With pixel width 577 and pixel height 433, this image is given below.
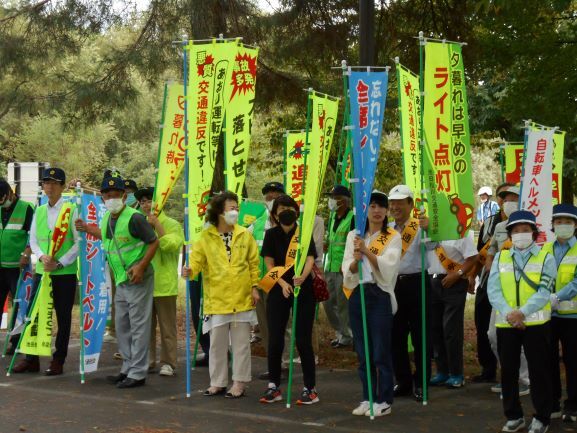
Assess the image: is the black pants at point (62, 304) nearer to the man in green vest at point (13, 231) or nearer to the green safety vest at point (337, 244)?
the man in green vest at point (13, 231)

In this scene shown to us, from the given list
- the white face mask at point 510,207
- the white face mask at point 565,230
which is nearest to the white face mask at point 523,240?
the white face mask at point 565,230

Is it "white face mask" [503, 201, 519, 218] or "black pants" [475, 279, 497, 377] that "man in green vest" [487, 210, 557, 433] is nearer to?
"white face mask" [503, 201, 519, 218]

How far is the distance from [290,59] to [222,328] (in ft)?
21.3

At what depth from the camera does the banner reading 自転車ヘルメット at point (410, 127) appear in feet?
30.4

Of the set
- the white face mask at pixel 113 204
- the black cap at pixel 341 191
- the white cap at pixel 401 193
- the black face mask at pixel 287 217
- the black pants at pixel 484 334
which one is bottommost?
the black pants at pixel 484 334

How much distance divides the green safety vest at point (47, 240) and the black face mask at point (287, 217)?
98.5 inches

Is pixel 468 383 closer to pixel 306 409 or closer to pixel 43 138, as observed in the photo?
pixel 306 409

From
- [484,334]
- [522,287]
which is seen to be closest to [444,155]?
[522,287]

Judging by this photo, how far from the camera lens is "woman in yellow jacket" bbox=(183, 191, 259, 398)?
913 centimetres

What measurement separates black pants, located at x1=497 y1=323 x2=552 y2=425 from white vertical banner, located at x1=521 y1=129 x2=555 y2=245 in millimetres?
1437

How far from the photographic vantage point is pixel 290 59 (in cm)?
1469

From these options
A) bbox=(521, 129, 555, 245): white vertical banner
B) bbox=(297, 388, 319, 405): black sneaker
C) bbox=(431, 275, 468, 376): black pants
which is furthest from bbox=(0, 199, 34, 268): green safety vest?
bbox=(521, 129, 555, 245): white vertical banner

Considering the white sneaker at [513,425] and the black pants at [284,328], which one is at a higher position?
the black pants at [284,328]

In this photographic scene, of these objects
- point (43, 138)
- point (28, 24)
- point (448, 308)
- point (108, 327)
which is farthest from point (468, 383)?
point (43, 138)
